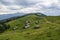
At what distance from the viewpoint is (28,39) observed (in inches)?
5768

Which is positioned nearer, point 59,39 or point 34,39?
point 59,39

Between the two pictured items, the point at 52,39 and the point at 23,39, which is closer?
the point at 52,39

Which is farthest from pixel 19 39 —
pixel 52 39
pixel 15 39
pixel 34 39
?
pixel 52 39

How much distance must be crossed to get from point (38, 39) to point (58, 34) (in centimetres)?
2264

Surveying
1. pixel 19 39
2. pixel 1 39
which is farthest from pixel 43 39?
pixel 1 39

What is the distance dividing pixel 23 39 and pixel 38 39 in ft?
51.1

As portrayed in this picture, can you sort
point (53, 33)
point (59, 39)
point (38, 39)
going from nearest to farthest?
point (59, 39), point (38, 39), point (53, 33)

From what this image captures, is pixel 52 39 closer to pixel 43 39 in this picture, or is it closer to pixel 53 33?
pixel 43 39

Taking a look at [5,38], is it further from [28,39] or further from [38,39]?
[38,39]

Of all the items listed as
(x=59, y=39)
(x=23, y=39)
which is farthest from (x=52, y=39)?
(x=23, y=39)

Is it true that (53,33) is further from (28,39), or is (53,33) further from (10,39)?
(10,39)

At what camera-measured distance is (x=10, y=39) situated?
146250 millimetres

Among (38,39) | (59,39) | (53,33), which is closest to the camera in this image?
(59,39)

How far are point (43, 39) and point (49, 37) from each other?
7.86 m
